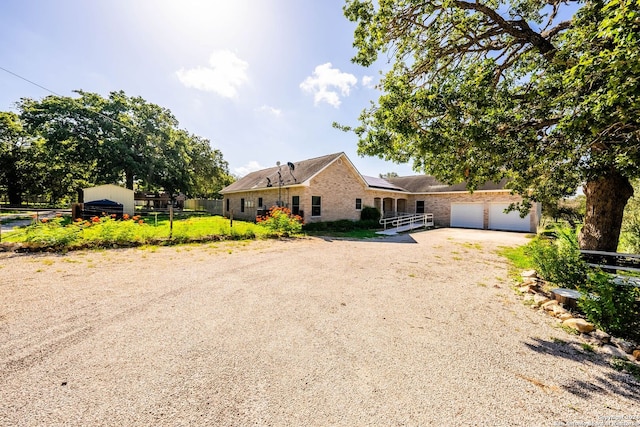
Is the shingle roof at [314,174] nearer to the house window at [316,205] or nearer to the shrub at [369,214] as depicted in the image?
the house window at [316,205]

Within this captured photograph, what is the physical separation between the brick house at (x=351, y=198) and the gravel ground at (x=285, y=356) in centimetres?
1246

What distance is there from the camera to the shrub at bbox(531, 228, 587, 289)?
550 centimetres

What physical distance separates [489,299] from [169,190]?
35.5 m

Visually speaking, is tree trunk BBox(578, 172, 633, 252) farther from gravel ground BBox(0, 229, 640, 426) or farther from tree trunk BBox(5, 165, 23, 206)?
tree trunk BBox(5, 165, 23, 206)

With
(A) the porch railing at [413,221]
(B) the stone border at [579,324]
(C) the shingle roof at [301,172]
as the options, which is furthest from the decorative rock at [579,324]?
(A) the porch railing at [413,221]

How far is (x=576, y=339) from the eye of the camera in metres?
3.76

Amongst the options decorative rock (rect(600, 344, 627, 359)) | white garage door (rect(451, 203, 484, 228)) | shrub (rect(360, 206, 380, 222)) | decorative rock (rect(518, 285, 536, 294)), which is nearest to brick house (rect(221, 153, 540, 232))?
white garage door (rect(451, 203, 484, 228))

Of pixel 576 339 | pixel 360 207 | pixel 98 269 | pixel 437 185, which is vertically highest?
pixel 437 185

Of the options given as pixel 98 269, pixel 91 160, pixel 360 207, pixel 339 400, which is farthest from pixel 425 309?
pixel 91 160

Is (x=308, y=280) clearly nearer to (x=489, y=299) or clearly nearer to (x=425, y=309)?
(x=425, y=309)

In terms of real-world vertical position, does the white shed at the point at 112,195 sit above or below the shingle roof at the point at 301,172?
below

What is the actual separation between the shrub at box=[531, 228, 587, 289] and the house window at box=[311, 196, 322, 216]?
1325 centimetres

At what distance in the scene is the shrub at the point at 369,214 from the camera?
20.2m

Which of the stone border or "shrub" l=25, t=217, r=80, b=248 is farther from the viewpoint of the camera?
"shrub" l=25, t=217, r=80, b=248
